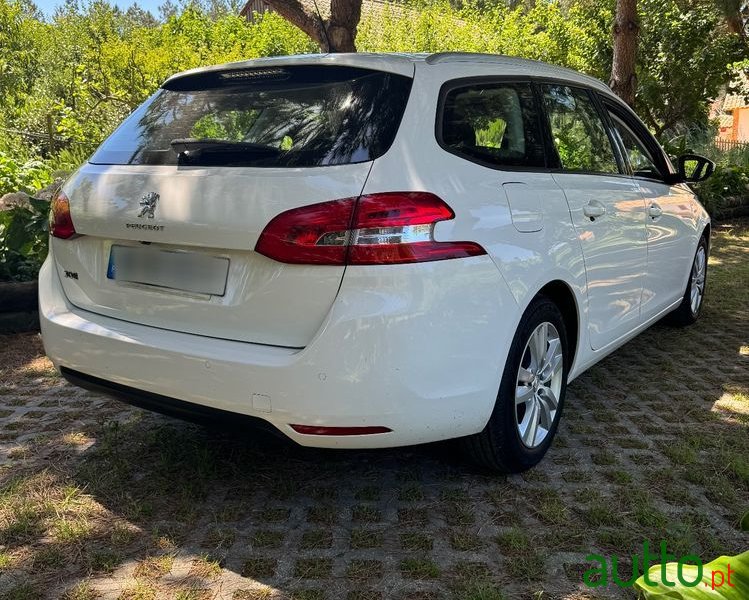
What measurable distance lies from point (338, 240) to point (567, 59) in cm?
1933

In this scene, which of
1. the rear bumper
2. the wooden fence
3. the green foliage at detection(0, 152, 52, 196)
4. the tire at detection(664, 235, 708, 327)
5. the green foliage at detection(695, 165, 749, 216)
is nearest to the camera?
the rear bumper

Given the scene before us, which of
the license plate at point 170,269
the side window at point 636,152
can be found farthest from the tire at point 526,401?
the side window at point 636,152

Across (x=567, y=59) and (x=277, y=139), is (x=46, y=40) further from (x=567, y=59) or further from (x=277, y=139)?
(x=277, y=139)

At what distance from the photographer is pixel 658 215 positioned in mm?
4227

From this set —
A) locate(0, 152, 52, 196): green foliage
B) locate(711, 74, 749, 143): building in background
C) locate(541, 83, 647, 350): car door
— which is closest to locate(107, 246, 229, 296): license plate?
locate(541, 83, 647, 350): car door

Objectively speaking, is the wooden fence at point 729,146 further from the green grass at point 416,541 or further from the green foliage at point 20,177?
the green grass at point 416,541

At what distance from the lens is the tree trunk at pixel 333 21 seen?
7.43 m

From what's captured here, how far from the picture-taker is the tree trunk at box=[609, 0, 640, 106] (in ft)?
31.0

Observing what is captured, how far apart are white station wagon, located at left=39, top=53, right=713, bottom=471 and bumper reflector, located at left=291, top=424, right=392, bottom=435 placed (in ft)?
0.03

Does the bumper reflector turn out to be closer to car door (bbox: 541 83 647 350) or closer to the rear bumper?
the rear bumper

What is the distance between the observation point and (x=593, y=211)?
11.1 feet

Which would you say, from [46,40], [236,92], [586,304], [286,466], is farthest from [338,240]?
[46,40]

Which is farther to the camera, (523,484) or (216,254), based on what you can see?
(523,484)

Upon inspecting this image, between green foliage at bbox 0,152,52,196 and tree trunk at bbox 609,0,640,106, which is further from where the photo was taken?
tree trunk at bbox 609,0,640,106
